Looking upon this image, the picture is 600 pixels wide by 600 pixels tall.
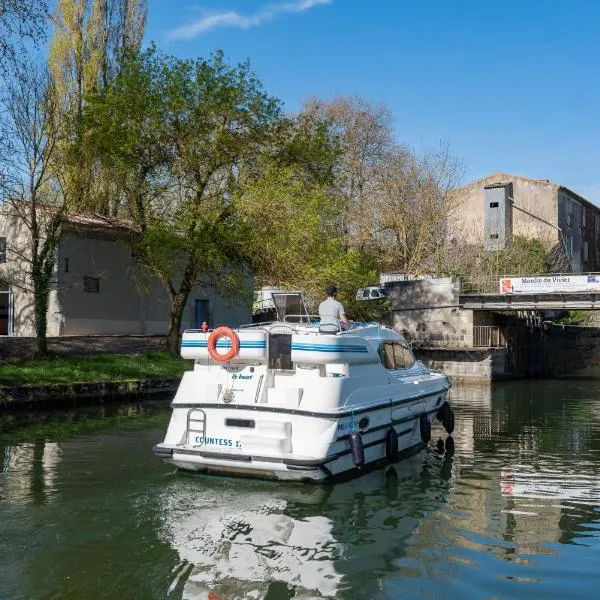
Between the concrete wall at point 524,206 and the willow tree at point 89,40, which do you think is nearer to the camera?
the willow tree at point 89,40

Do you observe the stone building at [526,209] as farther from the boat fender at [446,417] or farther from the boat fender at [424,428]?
the boat fender at [424,428]

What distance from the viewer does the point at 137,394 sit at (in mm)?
24500

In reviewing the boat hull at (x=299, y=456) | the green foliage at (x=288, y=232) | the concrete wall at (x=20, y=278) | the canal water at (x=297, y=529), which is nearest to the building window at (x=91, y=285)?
the concrete wall at (x=20, y=278)

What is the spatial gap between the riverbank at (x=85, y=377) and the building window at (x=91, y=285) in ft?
19.4

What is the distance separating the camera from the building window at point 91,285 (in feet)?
109

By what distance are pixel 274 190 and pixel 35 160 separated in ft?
28.3

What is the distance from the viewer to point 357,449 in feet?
36.9

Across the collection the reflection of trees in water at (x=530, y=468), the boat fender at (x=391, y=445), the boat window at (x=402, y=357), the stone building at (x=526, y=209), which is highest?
the stone building at (x=526, y=209)

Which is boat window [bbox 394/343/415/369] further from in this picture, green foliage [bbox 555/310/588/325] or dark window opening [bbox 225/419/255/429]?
green foliage [bbox 555/310/588/325]

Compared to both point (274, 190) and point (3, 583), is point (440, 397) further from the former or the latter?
point (274, 190)

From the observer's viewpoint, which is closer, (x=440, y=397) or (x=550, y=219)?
(x=440, y=397)

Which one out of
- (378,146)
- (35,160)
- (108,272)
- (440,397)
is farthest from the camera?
(378,146)

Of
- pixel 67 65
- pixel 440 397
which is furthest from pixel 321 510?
pixel 67 65

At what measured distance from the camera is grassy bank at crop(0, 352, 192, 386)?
22.7m
